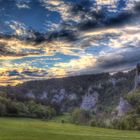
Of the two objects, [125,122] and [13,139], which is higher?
[13,139]

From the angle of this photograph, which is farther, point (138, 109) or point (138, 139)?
point (138, 109)

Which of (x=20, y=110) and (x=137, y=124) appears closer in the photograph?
(x=137, y=124)

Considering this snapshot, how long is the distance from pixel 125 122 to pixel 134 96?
78045 mm

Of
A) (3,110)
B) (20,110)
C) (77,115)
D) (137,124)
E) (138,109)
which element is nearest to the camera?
(137,124)

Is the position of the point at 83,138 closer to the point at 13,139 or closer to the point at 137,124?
the point at 13,139

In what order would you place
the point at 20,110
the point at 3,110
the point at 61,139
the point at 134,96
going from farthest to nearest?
the point at 134,96 → the point at 20,110 → the point at 3,110 → the point at 61,139

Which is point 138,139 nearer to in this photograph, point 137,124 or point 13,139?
point 13,139

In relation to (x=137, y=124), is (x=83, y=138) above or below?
above

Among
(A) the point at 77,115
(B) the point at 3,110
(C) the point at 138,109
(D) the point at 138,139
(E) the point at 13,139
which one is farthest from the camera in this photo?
(A) the point at 77,115

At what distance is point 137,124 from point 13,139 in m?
80.7

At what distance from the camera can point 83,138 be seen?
37938 millimetres

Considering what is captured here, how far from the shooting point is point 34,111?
162625mm

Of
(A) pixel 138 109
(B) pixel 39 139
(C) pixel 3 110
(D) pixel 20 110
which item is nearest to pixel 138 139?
(B) pixel 39 139

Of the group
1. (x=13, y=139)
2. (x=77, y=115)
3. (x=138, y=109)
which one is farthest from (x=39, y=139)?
(x=77, y=115)
